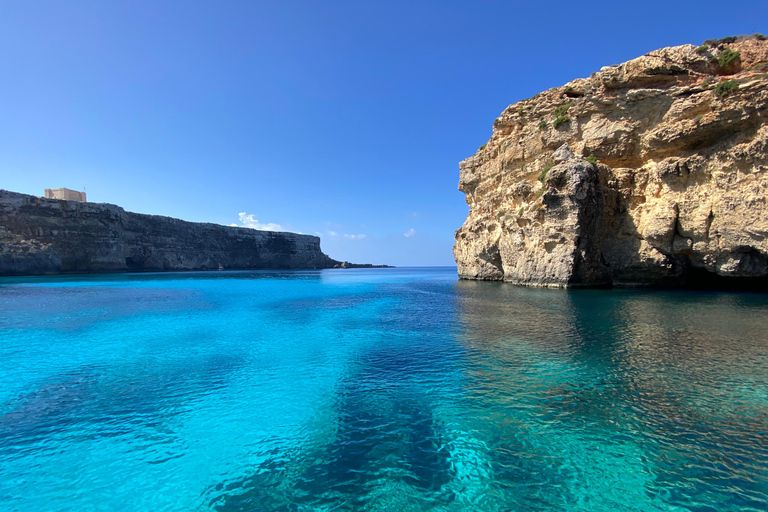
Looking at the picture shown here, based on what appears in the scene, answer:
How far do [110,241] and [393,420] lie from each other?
8451cm

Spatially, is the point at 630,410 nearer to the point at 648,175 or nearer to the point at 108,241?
the point at 648,175

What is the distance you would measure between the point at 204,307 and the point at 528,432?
22118 millimetres

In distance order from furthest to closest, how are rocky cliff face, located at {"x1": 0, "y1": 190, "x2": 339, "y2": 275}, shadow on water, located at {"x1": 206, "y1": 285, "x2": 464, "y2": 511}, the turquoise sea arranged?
1. rocky cliff face, located at {"x1": 0, "y1": 190, "x2": 339, "y2": 275}
2. the turquoise sea
3. shadow on water, located at {"x1": 206, "y1": 285, "x2": 464, "y2": 511}

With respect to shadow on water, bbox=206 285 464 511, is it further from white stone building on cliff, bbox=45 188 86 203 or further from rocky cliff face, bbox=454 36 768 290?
white stone building on cliff, bbox=45 188 86 203

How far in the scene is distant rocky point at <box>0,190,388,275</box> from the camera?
56.9m

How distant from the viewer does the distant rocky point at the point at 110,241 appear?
5691cm

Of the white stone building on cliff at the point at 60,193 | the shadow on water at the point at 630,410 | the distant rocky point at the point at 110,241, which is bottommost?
the shadow on water at the point at 630,410

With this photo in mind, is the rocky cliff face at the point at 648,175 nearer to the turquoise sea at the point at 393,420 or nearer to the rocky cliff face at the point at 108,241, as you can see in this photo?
the turquoise sea at the point at 393,420

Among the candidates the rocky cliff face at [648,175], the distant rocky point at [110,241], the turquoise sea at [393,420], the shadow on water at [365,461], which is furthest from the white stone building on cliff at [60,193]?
the shadow on water at [365,461]

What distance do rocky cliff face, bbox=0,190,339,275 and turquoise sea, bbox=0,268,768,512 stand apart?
6367 centimetres

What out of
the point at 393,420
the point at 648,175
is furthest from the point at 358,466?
the point at 648,175

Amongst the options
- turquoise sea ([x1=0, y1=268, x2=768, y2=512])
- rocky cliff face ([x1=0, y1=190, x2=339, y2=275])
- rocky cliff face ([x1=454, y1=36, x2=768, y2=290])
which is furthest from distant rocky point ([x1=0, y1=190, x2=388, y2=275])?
rocky cliff face ([x1=454, y1=36, x2=768, y2=290])

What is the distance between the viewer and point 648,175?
26469mm

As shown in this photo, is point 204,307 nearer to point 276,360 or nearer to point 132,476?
point 276,360
